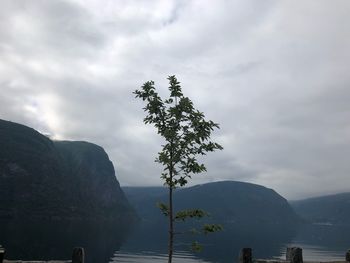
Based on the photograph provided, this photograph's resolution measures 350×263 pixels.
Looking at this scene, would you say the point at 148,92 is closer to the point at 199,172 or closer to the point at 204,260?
the point at 199,172

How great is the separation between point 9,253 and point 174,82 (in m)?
79.8

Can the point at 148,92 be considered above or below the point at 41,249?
above

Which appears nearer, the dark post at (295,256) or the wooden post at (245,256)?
the wooden post at (245,256)

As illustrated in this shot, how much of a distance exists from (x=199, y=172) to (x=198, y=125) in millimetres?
1667

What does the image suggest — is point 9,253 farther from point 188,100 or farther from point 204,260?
point 188,100

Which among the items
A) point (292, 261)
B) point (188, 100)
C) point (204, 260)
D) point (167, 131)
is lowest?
point (204, 260)

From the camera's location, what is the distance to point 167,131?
15227mm

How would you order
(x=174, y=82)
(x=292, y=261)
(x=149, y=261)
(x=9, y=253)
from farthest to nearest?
(x=149, y=261)
(x=9, y=253)
(x=292, y=261)
(x=174, y=82)

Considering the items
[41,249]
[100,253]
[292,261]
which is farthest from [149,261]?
[292,261]

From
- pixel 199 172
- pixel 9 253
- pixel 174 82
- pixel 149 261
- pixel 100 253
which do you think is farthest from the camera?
pixel 100 253

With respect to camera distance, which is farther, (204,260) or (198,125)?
(204,260)

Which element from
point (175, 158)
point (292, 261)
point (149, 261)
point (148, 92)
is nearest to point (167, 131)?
point (175, 158)

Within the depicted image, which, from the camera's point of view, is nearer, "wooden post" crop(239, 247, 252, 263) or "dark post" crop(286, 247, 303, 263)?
"wooden post" crop(239, 247, 252, 263)

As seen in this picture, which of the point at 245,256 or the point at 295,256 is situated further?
the point at 295,256
